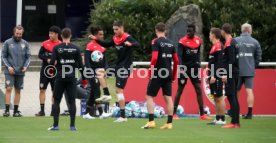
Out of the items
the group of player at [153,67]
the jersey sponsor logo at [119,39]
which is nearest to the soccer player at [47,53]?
the group of player at [153,67]

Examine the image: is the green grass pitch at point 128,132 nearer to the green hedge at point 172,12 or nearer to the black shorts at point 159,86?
the black shorts at point 159,86

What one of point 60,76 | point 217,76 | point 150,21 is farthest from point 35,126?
point 150,21

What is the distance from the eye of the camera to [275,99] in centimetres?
2116

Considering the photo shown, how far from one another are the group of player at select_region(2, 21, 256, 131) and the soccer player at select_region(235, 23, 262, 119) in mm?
248

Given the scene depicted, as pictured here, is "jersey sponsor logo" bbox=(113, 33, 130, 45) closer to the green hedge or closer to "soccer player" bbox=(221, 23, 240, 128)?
"soccer player" bbox=(221, 23, 240, 128)

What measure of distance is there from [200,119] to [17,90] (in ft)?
13.3

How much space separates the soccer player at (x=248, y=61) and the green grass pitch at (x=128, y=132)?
77 centimetres

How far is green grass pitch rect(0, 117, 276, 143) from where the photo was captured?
15625mm

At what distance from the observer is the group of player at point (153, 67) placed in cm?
1673

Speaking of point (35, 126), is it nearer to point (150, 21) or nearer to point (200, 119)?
point (200, 119)

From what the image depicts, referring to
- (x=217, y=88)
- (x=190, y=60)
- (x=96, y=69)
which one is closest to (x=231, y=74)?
(x=217, y=88)

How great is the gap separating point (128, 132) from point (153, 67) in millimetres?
1325

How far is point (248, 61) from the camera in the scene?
19984mm

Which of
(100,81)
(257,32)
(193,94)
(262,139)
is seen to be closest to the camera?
(262,139)
